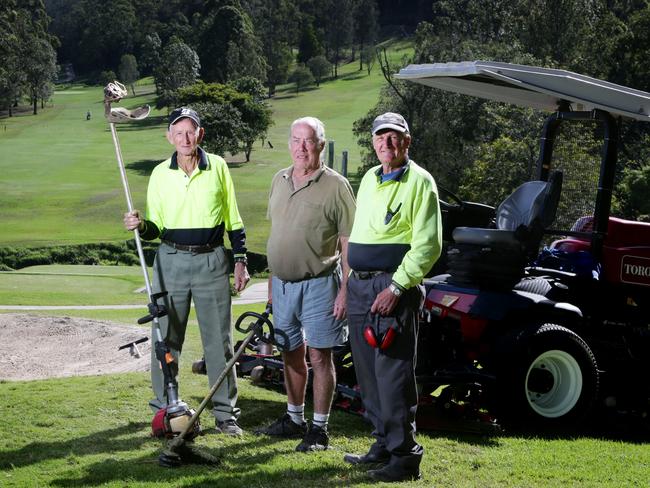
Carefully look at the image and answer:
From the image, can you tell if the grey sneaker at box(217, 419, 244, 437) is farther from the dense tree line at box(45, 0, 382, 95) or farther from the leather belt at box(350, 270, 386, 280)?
the dense tree line at box(45, 0, 382, 95)

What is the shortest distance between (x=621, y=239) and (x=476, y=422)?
174 cm

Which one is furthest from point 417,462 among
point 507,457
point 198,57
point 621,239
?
point 198,57

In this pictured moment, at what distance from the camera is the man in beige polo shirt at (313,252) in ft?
19.1

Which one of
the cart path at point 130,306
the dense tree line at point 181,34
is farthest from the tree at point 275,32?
the cart path at point 130,306

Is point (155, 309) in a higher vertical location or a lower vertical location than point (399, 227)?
lower

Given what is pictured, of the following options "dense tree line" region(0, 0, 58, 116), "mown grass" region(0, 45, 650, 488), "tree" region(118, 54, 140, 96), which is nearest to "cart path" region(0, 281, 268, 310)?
"mown grass" region(0, 45, 650, 488)

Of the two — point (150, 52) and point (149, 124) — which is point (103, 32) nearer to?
point (150, 52)

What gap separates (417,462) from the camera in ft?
17.4

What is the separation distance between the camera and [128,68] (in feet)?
255

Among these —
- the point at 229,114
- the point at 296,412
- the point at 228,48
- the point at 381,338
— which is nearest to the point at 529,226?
the point at 381,338

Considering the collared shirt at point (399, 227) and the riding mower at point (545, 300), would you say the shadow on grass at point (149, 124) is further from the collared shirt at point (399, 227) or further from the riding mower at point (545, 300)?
the collared shirt at point (399, 227)

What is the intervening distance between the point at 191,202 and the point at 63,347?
605 cm

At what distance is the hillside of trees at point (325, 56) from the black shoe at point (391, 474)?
106 feet

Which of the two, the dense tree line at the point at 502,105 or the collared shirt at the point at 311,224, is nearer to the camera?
the collared shirt at the point at 311,224
